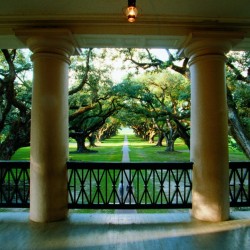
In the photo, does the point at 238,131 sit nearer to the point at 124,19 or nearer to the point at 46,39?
the point at 124,19

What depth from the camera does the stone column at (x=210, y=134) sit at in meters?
4.33

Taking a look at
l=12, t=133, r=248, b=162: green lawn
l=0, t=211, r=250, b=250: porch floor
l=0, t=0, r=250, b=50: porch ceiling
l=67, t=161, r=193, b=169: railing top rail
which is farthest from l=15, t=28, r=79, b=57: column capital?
l=12, t=133, r=248, b=162: green lawn

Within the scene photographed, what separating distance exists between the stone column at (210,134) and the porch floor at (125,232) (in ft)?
1.04

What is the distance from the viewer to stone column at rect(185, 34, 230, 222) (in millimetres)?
4328

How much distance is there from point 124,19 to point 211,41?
5.02 ft

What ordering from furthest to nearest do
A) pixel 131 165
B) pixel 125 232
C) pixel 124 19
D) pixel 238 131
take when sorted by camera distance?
1. pixel 238 131
2. pixel 131 165
3. pixel 124 19
4. pixel 125 232

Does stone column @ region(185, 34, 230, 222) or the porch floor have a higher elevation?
stone column @ region(185, 34, 230, 222)

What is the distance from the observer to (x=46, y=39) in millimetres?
4289

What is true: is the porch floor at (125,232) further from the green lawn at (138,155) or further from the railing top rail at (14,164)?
the green lawn at (138,155)

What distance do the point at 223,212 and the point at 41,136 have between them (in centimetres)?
335

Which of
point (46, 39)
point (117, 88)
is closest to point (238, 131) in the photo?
point (46, 39)

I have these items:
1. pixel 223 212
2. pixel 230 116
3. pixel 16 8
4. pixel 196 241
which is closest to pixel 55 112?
pixel 16 8

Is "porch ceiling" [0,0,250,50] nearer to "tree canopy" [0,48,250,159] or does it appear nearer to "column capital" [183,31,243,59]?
"column capital" [183,31,243,59]

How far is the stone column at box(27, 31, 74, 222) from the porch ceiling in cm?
31
